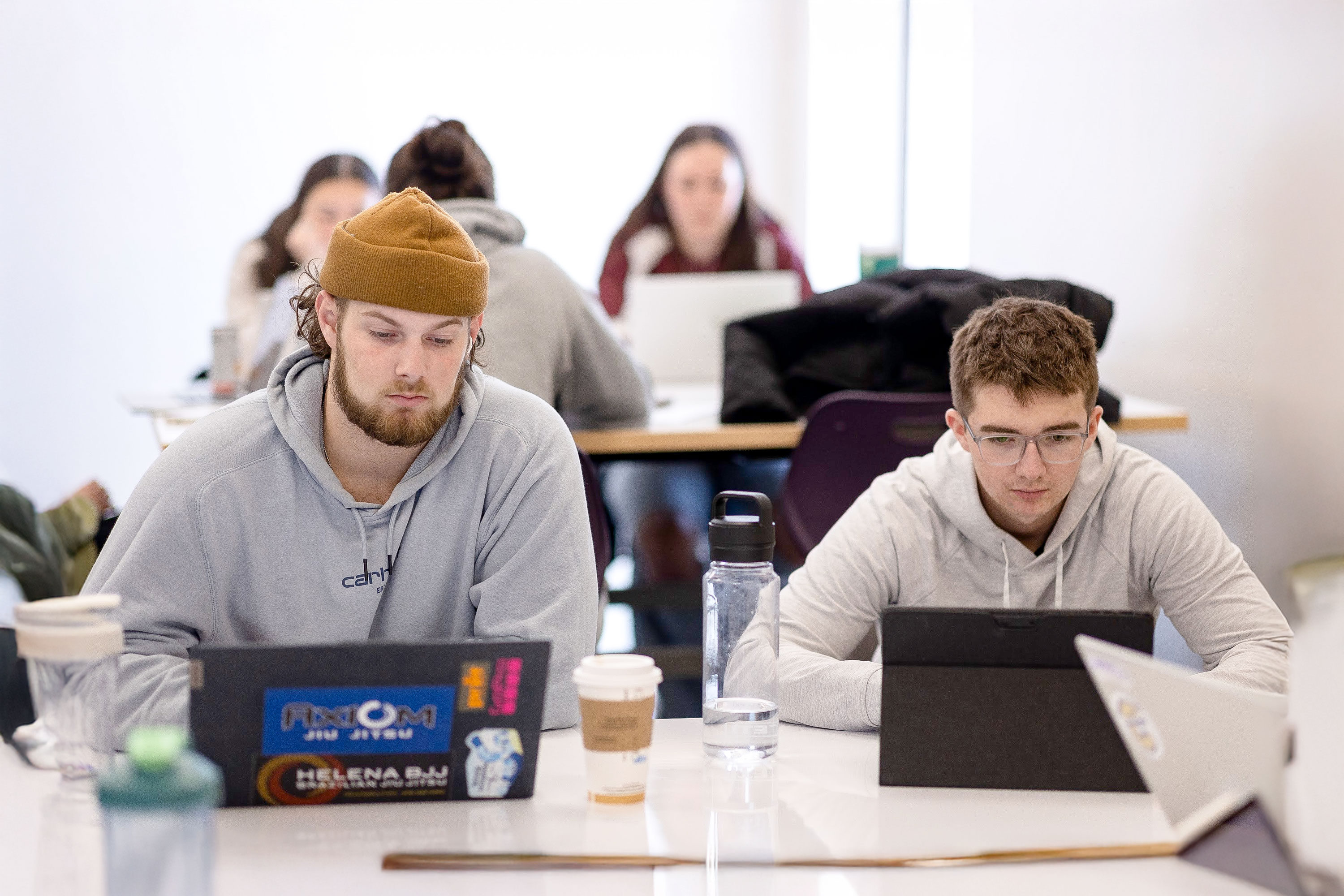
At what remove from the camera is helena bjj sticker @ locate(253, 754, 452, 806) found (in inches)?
44.7

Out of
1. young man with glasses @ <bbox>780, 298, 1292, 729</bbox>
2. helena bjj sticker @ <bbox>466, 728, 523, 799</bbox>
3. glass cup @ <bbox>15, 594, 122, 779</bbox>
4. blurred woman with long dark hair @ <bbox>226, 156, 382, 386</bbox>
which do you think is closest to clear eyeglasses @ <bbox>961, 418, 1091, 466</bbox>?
young man with glasses @ <bbox>780, 298, 1292, 729</bbox>

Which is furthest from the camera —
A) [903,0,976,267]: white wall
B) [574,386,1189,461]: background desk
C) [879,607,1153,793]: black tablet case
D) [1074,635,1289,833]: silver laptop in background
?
[903,0,976,267]: white wall

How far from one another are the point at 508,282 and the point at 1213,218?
162 centimetres

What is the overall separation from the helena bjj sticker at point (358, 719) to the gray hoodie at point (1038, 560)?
0.55 m

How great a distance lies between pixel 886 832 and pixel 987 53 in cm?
366

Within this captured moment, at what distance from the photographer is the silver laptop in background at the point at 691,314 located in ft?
10.8

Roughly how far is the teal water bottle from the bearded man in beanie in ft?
2.13

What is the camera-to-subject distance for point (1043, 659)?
1202 mm

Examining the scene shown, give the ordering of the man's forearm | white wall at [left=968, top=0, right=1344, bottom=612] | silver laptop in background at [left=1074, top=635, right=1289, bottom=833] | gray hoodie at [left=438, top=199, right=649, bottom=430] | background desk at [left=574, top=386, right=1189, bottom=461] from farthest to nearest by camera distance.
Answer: background desk at [left=574, top=386, right=1189, bottom=461]
gray hoodie at [left=438, top=199, right=649, bottom=430]
white wall at [left=968, top=0, right=1344, bottom=612]
the man's forearm
silver laptop in background at [left=1074, top=635, right=1289, bottom=833]

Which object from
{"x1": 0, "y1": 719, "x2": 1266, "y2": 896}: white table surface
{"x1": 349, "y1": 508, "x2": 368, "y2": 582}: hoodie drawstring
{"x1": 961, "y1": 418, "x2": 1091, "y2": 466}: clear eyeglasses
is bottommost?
{"x1": 0, "y1": 719, "x2": 1266, "y2": 896}: white table surface

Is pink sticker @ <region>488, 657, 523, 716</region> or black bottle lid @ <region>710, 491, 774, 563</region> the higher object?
black bottle lid @ <region>710, 491, 774, 563</region>

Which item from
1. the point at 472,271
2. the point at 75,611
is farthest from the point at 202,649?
the point at 472,271

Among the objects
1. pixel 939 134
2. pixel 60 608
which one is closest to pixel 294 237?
pixel 939 134

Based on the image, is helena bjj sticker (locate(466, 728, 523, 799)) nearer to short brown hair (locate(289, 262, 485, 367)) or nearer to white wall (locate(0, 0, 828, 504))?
short brown hair (locate(289, 262, 485, 367))
